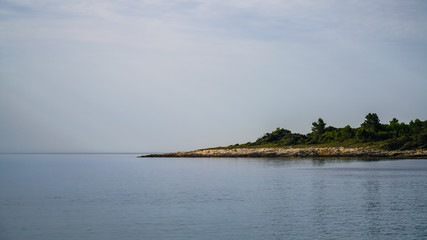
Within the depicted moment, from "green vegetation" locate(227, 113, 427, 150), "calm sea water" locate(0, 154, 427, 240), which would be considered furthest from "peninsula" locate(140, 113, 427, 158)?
"calm sea water" locate(0, 154, 427, 240)

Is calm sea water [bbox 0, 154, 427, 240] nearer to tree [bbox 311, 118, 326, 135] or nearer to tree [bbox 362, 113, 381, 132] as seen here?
tree [bbox 362, 113, 381, 132]

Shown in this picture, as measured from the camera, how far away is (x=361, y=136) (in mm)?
136750

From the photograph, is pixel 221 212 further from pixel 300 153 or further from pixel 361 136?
pixel 361 136

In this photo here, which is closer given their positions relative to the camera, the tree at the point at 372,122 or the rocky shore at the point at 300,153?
the rocky shore at the point at 300,153

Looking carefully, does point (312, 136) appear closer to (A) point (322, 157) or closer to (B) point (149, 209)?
(A) point (322, 157)

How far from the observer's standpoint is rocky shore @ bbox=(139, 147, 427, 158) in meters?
115

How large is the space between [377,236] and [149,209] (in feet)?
57.9

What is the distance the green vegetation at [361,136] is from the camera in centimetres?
11925

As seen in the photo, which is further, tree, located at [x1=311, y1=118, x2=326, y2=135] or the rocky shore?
tree, located at [x1=311, y1=118, x2=326, y2=135]

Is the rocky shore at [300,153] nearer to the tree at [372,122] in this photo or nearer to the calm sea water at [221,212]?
the tree at [372,122]

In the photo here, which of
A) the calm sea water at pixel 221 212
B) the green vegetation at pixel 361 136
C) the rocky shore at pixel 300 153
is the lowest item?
the calm sea water at pixel 221 212

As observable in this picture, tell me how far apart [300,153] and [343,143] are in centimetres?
1390

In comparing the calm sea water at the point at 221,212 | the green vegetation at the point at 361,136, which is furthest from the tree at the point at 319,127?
the calm sea water at the point at 221,212

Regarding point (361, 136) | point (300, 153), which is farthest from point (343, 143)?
point (300, 153)
